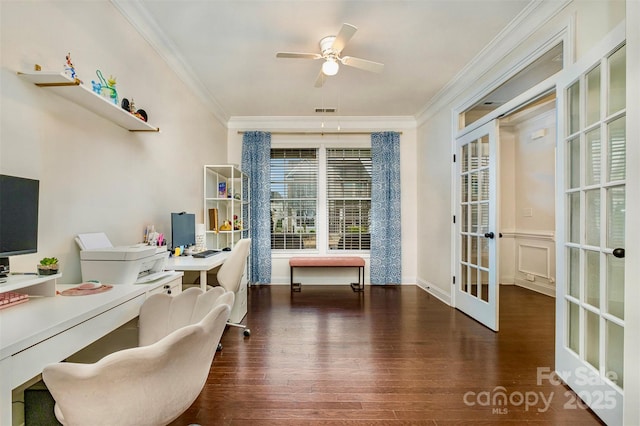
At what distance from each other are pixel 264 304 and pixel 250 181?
200 cm

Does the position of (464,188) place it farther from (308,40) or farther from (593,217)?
(308,40)

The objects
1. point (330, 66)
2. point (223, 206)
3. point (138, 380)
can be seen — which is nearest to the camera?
point (138, 380)

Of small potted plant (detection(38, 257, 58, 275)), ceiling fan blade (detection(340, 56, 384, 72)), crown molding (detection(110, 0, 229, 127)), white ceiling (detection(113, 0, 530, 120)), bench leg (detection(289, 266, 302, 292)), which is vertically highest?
white ceiling (detection(113, 0, 530, 120))

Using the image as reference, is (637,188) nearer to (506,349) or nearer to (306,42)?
(506,349)

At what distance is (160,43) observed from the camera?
8.48 feet

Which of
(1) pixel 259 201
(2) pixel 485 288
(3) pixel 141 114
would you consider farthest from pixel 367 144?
(3) pixel 141 114

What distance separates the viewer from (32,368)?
2.95ft

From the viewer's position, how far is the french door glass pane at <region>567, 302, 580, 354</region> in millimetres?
1865

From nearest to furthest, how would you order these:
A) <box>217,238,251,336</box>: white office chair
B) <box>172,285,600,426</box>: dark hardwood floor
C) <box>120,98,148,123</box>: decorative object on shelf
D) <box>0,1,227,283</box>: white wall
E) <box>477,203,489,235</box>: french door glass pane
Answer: <box>0,1,227,283</box>: white wall → <box>172,285,600,426</box>: dark hardwood floor → <box>120,98,148,123</box>: decorative object on shelf → <box>217,238,251,336</box>: white office chair → <box>477,203,489,235</box>: french door glass pane

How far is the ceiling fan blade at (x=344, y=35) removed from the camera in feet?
6.88

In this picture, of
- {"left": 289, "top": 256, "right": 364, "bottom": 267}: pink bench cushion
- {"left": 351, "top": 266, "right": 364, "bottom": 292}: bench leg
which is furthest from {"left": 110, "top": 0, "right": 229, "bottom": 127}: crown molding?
{"left": 351, "top": 266, "right": 364, "bottom": 292}: bench leg

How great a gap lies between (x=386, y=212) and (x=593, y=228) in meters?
3.03

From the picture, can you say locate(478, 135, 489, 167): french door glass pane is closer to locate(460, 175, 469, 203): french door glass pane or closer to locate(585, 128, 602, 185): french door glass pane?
locate(460, 175, 469, 203): french door glass pane

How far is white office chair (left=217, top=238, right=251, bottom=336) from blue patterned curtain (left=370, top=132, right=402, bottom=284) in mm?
2509
